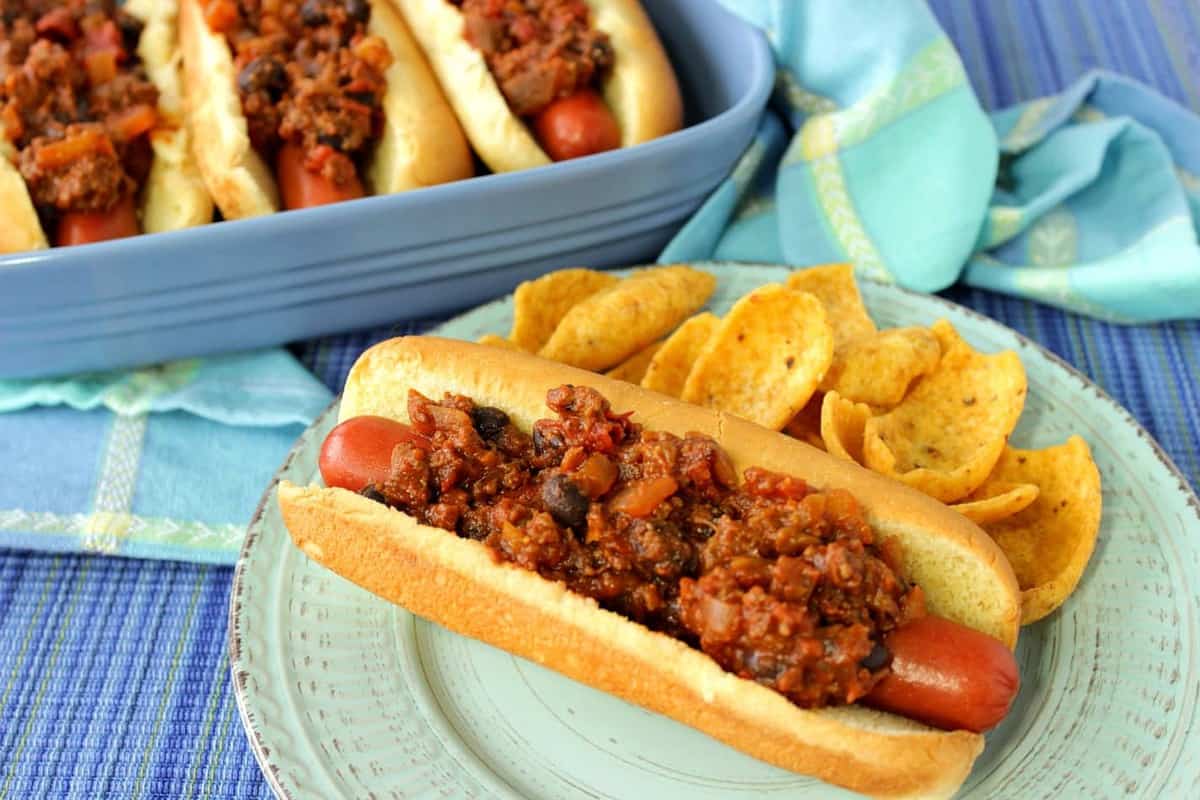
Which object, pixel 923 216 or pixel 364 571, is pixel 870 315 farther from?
pixel 364 571

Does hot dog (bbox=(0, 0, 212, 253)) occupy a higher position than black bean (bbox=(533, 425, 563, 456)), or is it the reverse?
black bean (bbox=(533, 425, 563, 456))

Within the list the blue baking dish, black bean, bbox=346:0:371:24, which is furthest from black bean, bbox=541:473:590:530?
black bean, bbox=346:0:371:24

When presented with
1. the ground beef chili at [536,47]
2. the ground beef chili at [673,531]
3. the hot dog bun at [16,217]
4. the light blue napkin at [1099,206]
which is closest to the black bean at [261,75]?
the ground beef chili at [536,47]

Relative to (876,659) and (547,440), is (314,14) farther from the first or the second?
(876,659)

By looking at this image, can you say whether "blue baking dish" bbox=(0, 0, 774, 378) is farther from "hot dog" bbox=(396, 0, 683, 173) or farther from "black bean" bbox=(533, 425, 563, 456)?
"black bean" bbox=(533, 425, 563, 456)

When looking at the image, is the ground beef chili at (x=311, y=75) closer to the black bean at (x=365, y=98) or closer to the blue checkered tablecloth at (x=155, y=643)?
the black bean at (x=365, y=98)
